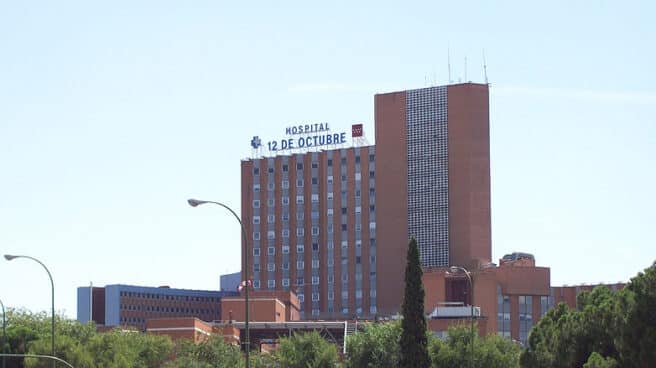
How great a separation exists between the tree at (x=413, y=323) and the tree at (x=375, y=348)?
16393mm

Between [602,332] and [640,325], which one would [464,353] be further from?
[640,325]

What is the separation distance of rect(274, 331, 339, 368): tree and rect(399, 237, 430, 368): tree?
62.8 ft

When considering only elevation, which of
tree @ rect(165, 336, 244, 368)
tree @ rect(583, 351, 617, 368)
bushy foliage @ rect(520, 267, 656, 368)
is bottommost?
tree @ rect(165, 336, 244, 368)

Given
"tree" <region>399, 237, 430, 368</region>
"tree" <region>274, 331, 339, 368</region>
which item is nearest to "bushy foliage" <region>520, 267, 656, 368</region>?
"tree" <region>399, 237, 430, 368</region>

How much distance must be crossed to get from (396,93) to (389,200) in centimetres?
1578

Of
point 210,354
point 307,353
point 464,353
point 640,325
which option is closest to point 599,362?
point 640,325

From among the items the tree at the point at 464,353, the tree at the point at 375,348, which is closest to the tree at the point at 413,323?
the tree at the point at 464,353

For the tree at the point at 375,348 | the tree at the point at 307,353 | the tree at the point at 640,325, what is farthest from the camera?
the tree at the point at 307,353

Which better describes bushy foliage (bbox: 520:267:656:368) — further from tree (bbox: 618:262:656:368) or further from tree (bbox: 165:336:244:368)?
Answer: tree (bbox: 165:336:244:368)

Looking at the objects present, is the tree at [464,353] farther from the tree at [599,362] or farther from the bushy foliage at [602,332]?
the tree at [599,362]

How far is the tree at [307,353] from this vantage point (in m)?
103

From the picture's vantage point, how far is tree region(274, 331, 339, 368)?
10322 cm

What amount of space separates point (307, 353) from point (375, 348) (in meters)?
5.34

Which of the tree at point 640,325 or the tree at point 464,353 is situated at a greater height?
the tree at point 640,325
